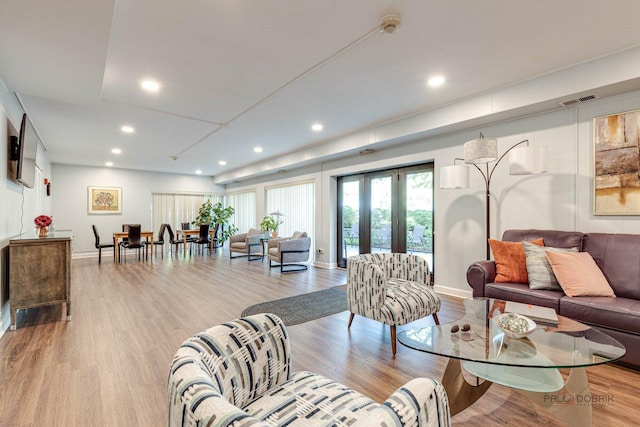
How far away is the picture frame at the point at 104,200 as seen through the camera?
28.6ft

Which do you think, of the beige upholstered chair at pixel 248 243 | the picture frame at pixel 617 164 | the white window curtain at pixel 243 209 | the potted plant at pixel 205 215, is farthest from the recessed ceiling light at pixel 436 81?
the potted plant at pixel 205 215

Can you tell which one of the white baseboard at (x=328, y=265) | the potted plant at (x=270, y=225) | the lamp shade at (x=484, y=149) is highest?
the lamp shade at (x=484, y=149)

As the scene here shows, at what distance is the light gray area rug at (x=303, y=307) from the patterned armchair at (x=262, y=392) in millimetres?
2081

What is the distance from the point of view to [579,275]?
8.65ft

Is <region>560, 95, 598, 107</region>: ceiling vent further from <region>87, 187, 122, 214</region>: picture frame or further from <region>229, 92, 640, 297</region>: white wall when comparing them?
<region>87, 187, 122, 214</region>: picture frame

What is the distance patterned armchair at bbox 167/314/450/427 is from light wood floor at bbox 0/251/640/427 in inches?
37.3

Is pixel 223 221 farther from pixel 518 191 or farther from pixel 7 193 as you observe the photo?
pixel 518 191

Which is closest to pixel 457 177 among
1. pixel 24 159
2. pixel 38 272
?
pixel 38 272

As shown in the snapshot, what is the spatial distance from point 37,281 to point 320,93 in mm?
3828

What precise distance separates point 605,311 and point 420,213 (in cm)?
293

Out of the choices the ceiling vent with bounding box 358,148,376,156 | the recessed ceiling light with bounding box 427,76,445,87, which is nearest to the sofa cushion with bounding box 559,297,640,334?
the recessed ceiling light with bounding box 427,76,445,87

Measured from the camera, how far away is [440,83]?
339 cm

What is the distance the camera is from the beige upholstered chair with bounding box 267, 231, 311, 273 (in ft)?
20.6

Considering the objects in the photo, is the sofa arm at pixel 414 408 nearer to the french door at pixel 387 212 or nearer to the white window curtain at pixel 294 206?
the french door at pixel 387 212
